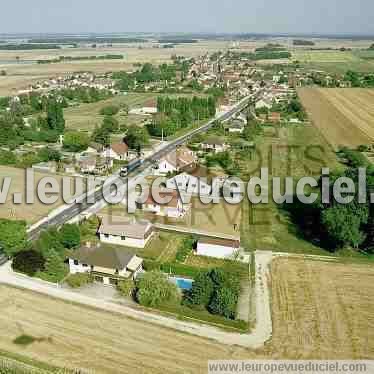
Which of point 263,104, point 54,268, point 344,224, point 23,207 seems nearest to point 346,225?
point 344,224

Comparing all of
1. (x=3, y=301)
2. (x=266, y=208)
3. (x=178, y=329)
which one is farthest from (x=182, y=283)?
(x=266, y=208)

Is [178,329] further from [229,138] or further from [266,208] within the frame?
[229,138]

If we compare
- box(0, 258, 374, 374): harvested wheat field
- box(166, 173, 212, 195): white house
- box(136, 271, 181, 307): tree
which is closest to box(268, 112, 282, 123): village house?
box(166, 173, 212, 195): white house

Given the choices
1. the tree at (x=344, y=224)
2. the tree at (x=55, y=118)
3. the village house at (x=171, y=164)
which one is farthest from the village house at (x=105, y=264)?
the tree at (x=55, y=118)

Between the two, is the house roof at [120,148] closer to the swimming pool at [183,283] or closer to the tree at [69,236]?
the tree at [69,236]

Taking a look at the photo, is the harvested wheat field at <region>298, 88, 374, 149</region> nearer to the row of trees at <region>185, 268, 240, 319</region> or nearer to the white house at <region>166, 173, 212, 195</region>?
the white house at <region>166, 173, 212, 195</region>
